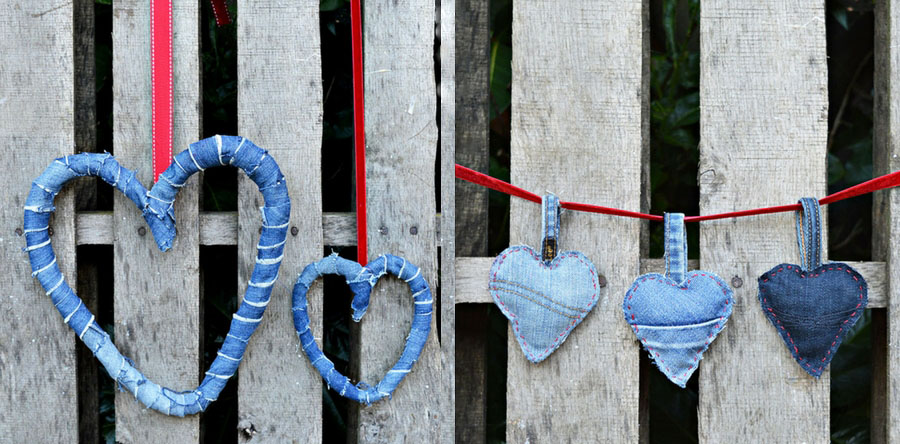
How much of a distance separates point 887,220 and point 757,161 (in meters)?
0.31

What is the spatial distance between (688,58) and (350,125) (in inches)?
35.8

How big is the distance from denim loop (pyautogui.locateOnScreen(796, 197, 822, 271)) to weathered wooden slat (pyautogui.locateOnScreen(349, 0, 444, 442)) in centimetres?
78

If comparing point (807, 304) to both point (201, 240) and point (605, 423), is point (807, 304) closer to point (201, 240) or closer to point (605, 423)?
point (605, 423)

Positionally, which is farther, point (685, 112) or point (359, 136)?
point (685, 112)

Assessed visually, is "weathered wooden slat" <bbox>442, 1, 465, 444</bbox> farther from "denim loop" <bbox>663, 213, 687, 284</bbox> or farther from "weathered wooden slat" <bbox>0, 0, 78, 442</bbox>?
"weathered wooden slat" <bbox>0, 0, 78, 442</bbox>

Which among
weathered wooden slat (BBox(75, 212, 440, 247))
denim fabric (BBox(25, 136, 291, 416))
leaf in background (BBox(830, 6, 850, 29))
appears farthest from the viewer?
leaf in background (BBox(830, 6, 850, 29))

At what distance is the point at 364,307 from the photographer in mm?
1470

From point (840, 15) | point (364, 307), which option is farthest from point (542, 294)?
point (840, 15)

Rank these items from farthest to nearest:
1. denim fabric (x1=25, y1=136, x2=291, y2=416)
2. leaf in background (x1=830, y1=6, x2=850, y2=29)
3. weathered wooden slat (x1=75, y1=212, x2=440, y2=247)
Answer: leaf in background (x1=830, y1=6, x2=850, y2=29), weathered wooden slat (x1=75, y1=212, x2=440, y2=247), denim fabric (x1=25, y1=136, x2=291, y2=416)

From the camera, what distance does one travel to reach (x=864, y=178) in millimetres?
1803

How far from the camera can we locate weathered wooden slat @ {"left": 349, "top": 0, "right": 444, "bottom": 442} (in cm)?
148

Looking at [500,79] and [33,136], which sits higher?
[500,79]

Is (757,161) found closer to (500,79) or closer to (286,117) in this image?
(500,79)

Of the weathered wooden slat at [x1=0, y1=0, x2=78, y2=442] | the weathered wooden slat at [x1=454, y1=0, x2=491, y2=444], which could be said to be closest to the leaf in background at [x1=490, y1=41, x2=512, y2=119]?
the weathered wooden slat at [x1=454, y1=0, x2=491, y2=444]
